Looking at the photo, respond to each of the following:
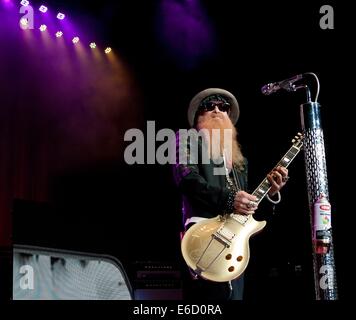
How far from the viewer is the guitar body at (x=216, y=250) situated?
2.50 m

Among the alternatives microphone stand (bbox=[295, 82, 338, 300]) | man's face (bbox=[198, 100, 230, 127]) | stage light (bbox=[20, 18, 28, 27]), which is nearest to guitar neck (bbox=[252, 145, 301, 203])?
microphone stand (bbox=[295, 82, 338, 300])

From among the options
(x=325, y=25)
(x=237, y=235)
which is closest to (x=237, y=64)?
(x=325, y=25)

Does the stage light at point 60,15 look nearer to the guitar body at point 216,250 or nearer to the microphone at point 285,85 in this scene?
the microphone at point 285,85

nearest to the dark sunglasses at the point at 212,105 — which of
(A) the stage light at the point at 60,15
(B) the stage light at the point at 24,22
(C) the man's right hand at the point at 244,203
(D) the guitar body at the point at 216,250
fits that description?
(C) the man's right hand at the point at 244,203

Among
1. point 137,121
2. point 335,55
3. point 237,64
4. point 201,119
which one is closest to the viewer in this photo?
point 201,119

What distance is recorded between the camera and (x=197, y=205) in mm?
2658

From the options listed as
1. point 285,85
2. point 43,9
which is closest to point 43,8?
point 43,9

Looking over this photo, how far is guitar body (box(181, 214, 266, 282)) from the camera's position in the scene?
250cm

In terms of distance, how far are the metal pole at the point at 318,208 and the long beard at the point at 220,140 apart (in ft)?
1.60

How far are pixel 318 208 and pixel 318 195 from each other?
0.06 meters

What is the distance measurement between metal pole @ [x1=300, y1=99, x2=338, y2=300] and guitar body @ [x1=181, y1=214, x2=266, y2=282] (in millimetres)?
334

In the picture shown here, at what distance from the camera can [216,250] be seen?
8.29ft

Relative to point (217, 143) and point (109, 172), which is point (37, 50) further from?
point (217, 143)

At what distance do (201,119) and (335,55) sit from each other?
135 centimetres
